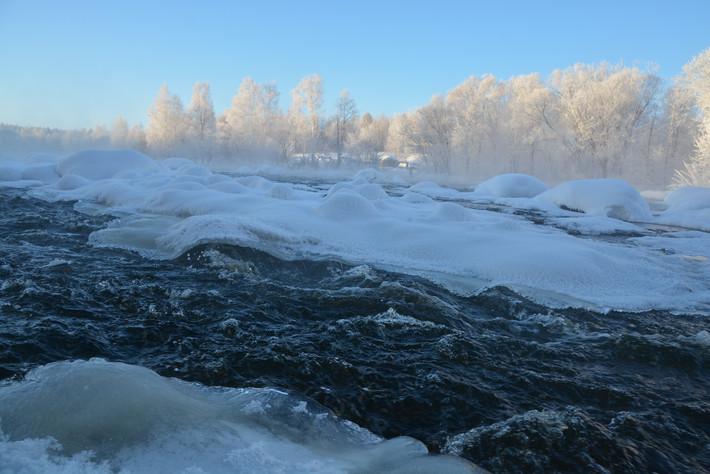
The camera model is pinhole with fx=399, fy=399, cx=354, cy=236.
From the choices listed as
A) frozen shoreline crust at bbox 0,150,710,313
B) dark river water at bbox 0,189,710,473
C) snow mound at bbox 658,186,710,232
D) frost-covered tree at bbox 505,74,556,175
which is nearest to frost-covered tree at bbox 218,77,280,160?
frost-covered tree at bbox 505,74,556,175

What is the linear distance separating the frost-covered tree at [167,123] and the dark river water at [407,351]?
4867cm

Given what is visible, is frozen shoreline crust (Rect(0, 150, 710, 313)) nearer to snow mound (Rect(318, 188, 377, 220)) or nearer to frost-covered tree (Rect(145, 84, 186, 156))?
snow mound (Rect(318, 188, 377, 220))

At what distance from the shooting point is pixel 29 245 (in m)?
6.15

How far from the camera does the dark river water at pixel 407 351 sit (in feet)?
8.30

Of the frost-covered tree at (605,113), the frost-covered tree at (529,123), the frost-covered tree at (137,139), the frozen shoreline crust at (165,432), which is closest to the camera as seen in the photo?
the frozen shoreline crust at (165,432)

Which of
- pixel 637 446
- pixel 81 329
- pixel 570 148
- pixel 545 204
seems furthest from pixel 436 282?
pixel 570 148

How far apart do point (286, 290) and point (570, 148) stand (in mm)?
34060

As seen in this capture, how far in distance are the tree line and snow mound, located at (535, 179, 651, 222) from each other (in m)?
9.66

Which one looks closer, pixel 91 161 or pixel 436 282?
pixel 436 282

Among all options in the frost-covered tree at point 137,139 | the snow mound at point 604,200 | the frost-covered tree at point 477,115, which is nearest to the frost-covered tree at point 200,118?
the frost-covered tree at point 137,139

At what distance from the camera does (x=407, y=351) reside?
3520 millimetres

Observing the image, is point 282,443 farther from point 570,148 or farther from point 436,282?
point 570,148

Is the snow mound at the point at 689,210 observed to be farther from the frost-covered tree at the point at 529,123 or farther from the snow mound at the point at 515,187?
the frost-covered tree at the point at 529,123

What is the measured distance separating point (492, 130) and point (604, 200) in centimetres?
2646
